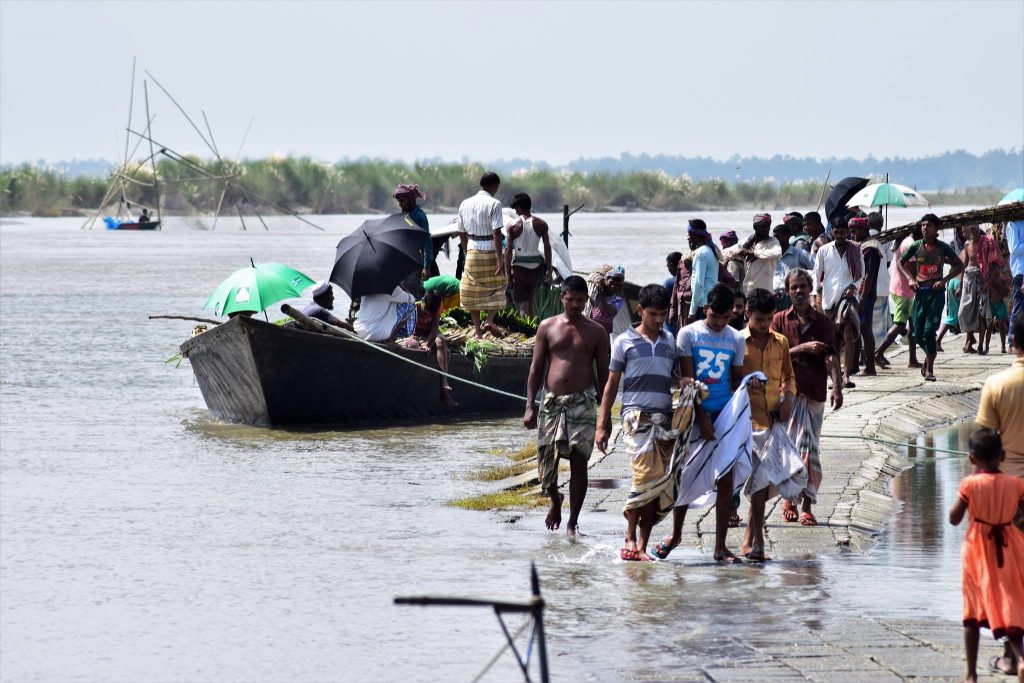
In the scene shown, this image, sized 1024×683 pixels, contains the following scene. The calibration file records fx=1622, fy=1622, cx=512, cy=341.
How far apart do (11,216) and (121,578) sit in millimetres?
111747

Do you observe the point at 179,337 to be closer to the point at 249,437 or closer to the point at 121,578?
the point at 249,437

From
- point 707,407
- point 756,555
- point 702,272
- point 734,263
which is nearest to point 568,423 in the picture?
point 707,407

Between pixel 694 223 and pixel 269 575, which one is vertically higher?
pixel 694 223

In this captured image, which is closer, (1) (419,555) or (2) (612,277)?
(1) (419,555)

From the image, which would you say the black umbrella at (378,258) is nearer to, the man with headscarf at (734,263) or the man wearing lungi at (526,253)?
the man wearing lungi at (526,253)

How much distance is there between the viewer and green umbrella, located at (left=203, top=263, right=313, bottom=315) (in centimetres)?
1614

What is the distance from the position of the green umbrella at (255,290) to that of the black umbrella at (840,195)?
6263 millimetres

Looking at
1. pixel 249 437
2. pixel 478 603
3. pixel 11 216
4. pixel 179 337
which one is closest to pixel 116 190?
pixel 11 216

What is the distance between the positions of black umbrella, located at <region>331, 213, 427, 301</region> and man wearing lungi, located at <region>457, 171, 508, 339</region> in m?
0.52

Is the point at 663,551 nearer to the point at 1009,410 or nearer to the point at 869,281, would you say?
the point at 1009,410

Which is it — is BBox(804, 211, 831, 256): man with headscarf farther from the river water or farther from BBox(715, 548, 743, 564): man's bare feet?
BBox(715, 548, 743, 564): man's bare feet

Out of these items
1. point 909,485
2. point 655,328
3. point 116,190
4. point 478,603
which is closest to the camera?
point 478,603

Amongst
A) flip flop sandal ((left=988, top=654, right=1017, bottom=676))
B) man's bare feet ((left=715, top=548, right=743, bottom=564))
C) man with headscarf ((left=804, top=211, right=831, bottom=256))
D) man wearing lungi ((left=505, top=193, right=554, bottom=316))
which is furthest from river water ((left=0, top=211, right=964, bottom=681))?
man with headscarf ((left=804, top=211, right=831, bottom=256))

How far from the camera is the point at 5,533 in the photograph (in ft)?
39.1
